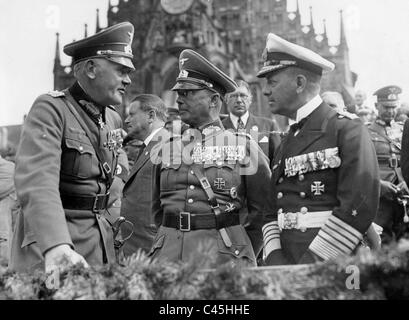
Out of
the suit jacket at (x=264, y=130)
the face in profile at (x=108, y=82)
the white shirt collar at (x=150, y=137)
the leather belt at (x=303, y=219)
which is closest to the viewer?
the leather belt at (x=303, y=219)

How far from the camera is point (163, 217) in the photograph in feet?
17.2

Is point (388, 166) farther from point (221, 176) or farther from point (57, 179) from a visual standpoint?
point (57, 179)

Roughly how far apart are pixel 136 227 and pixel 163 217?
1.87 meters

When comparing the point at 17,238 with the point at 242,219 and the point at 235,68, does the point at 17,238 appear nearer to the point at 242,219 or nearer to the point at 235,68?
the point at 242,219

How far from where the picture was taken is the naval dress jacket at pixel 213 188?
4914 mm

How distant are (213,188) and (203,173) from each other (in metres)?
0.15

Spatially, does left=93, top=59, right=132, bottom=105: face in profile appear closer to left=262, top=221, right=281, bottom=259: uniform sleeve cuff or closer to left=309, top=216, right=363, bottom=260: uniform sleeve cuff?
left=262, top=221, right=281, bottom=259: uniform sleeve cuff

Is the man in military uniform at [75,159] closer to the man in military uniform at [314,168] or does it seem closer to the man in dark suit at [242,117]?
the man in military uniform at [314,168]

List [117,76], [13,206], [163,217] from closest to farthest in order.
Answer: [117,76] < [163,217] < [13,206]

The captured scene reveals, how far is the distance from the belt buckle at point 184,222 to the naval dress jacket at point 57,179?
2.06 ft

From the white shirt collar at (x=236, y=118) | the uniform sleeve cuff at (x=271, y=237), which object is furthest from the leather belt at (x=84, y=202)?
the white shirt collar at (x=236, y=118)

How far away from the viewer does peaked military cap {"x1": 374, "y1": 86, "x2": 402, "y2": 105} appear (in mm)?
8945

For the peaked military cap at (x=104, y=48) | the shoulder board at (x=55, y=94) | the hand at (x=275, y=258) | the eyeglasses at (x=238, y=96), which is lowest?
the hand at (x=275, y=258)
